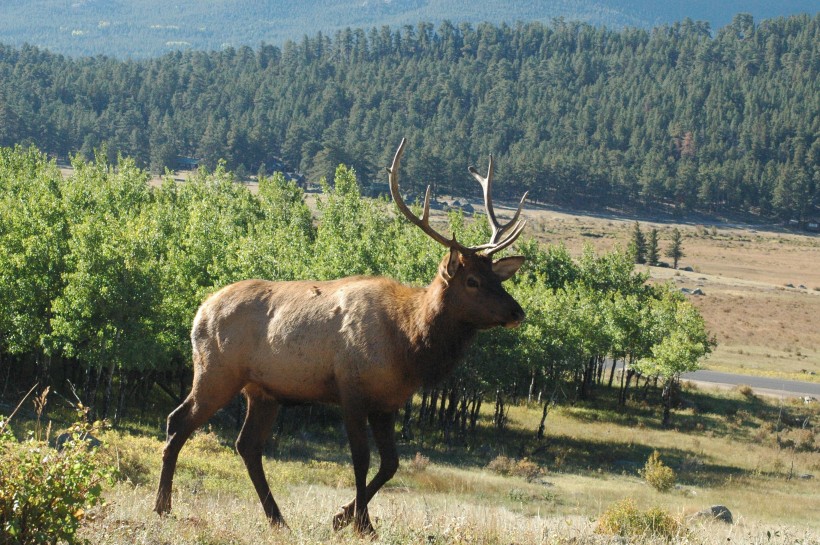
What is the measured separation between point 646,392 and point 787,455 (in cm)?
1544

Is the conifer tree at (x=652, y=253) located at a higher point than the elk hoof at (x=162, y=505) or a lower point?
lower

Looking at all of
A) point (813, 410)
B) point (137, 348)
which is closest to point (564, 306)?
point (813, 410)

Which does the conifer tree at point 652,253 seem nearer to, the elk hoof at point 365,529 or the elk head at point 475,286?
the elk head at point 475,286

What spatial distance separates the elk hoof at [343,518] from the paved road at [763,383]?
56999 millimetres

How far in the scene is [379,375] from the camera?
912 centimetres

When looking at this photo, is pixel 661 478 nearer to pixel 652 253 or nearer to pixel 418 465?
pixel 418 465

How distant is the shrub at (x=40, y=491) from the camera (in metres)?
5.93

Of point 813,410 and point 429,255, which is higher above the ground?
point 429,255

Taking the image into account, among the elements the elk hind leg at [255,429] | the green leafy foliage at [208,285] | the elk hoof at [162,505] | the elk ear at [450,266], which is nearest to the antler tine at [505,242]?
the elk ear at [450,266]

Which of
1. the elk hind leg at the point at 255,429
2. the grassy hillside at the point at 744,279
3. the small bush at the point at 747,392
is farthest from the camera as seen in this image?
the grassy hillside at the point at 744,279

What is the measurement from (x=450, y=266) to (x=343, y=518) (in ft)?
8.77

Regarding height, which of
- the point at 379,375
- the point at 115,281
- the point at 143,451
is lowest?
the point at 143,451

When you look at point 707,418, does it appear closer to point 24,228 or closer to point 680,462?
point 680,462

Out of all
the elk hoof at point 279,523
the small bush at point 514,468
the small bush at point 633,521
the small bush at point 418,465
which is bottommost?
the small bush at point 514,468
